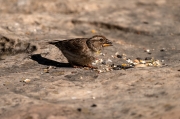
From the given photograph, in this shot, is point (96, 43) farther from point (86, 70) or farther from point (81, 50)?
point (86, 70)

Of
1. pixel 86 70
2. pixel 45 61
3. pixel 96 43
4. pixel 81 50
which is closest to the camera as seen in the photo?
pixel 86 70

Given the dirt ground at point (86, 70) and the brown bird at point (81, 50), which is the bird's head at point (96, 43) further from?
the dirt ground at point (86, 70)

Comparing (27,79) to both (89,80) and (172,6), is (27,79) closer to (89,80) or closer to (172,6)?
(89,80)

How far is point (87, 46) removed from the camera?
9.51 metres

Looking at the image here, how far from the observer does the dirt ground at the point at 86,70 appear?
6921 millimetres

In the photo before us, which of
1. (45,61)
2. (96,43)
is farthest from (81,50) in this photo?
(45,61)

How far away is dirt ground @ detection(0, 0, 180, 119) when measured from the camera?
22.7ft

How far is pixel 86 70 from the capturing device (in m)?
9.29

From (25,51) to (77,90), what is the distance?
10.2 ft

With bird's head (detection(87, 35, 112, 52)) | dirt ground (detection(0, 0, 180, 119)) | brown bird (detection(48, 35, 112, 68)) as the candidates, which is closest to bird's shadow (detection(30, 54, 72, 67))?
dirt ground (detection(0, 0, 180, 119))

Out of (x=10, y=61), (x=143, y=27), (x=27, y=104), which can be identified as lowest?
(x=27, y=104)

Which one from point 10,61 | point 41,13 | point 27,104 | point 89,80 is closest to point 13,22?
point 41,13

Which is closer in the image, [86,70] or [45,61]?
[86,70]

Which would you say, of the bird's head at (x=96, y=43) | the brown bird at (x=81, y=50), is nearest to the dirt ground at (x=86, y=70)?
the brown bird at (x=81, y=50)
